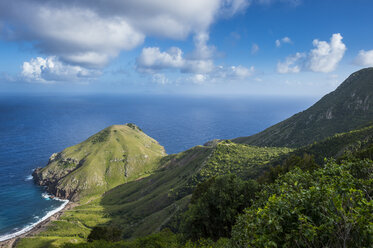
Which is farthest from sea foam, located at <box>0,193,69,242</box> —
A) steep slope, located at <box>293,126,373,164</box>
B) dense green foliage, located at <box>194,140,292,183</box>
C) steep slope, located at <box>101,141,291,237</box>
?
steep slope, located at <box>293,126,373,164</box>

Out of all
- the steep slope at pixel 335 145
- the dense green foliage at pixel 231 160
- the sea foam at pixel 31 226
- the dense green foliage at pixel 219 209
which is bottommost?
the sea foam at pixel 31 226

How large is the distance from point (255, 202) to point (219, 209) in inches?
896

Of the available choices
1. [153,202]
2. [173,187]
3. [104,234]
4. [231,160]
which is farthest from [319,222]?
[153,202]

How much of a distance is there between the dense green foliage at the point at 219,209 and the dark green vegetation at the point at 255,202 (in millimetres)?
236

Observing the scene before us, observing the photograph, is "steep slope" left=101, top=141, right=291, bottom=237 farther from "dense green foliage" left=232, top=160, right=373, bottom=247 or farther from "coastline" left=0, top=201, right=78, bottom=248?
"dense green foliage" left=232, top=160, right=373, bottom=247

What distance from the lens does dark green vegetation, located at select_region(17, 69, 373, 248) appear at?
467 inches

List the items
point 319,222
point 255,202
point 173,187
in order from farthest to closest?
1. point 173,187
2. point 255,202
3. point 319,222

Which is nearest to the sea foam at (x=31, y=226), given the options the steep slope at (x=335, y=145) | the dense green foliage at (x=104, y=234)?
the dense green foliage at (x=104, y=234)

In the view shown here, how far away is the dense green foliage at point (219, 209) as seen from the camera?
46.0 metres

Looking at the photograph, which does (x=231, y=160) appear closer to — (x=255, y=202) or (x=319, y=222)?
(x=255, y=202)

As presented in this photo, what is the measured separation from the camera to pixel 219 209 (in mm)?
48219

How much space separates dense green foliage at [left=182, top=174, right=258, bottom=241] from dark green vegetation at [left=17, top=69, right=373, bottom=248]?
24 centimetres

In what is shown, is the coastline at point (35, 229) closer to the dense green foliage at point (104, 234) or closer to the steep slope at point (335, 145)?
the dense green foliage at point (104, 234)

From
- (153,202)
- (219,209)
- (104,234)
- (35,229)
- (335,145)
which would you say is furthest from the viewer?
(153,202)
